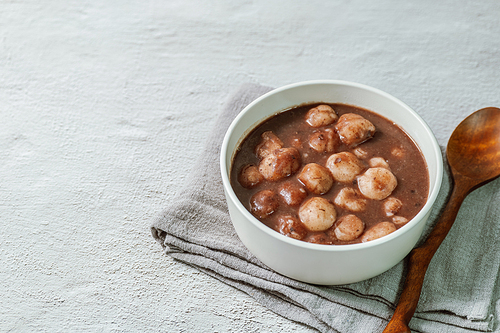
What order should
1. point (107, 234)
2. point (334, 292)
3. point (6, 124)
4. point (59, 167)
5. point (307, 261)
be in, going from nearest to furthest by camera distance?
1. point (307, 261)
2. point (334, 292)
3. point (107, 234)
4. point (59, 167)
5. point (6, 124)

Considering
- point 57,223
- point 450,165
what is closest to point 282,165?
point 450,165

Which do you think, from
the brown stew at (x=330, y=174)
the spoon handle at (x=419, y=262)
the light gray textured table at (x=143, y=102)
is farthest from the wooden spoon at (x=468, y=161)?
the light gray textured table at (x=143, y=102)

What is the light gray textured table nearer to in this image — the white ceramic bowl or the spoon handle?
the white ceramic bowl

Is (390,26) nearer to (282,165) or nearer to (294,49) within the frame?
(294,49)

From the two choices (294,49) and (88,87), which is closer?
(88,87)

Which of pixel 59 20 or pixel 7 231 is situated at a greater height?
pixel 59 20

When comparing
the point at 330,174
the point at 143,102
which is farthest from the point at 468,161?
the point at 143,102
